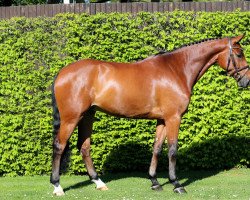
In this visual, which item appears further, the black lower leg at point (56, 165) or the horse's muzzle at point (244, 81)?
the horse's muzzle at point (244, 81)

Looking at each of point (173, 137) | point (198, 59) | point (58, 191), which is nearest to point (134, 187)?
point (173, 137)

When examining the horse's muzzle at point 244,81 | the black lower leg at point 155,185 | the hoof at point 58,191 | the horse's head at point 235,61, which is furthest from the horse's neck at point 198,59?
the hoof at point 58,191

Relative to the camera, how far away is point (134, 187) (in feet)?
31.5

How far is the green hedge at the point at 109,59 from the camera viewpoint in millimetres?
10750

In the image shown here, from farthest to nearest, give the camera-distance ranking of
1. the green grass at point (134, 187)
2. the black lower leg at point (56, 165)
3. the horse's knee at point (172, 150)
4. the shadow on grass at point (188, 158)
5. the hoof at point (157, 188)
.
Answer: the shadow on grass at point (188, 158) → the hoof at point (157, 188) → the horse's knee at point (172, 150) → the black lower leg at point (56, 165) → the green grass at point (134, 187)

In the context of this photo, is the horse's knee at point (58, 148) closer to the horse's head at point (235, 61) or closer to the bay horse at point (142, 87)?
the bay horse at point (142, 87)

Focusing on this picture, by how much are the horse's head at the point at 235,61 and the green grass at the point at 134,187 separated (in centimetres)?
171

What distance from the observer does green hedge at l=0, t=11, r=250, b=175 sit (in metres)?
10.8

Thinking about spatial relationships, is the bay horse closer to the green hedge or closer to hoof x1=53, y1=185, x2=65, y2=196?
hoof x1=53, y1=185, x2=65, y2=196

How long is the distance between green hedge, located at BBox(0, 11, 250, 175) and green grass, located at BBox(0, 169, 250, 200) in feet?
1.41

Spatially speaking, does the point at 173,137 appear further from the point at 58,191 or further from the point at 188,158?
the point at 188,158

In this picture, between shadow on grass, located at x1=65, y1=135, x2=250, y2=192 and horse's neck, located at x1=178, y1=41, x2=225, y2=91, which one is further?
shadow on grass, located at x1=65, y1=135, x2=250, y2=192

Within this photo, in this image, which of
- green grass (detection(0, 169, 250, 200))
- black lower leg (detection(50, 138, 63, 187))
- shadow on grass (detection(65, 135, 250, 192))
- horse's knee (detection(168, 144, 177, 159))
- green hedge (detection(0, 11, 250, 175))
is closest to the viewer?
green grass (detection(0, 169, 250, 200))

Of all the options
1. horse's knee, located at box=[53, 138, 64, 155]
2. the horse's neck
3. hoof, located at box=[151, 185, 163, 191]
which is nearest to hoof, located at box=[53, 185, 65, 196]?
horse's knee, located at box=[53, 138, 64, 155]
